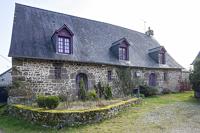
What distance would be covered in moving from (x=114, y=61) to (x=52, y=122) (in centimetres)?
1069

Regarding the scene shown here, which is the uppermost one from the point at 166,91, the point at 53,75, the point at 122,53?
the point at 122,53

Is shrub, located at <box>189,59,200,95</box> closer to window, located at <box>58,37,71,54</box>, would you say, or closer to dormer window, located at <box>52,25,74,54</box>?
dormer window, located at <box>52,25,74,54</box>

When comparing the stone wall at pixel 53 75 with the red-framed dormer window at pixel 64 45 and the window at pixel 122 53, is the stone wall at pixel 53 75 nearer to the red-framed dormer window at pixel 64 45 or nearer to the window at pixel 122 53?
the red-framed dormer window at pixel 64 45

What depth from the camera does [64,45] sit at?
17.5 meters

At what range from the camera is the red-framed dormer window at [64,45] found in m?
17.2

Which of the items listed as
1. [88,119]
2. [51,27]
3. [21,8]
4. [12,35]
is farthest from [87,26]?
[88,119]

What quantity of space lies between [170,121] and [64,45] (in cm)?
965

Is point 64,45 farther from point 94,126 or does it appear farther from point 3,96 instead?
point 94,126

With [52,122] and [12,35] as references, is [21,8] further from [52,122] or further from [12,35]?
[52,122]

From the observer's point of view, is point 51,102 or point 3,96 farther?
point 3,96

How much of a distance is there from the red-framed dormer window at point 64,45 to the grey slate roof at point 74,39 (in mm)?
510

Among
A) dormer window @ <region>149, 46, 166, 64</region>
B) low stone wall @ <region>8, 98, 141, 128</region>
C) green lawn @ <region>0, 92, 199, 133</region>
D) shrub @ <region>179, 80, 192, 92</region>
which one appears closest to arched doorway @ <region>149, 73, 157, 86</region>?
dormer window @ <region>149, 46, 166, 64</region>

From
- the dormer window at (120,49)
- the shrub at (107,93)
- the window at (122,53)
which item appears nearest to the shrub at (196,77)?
the dormer window at (120,49)

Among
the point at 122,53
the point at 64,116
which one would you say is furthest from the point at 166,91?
the point at 64,116
